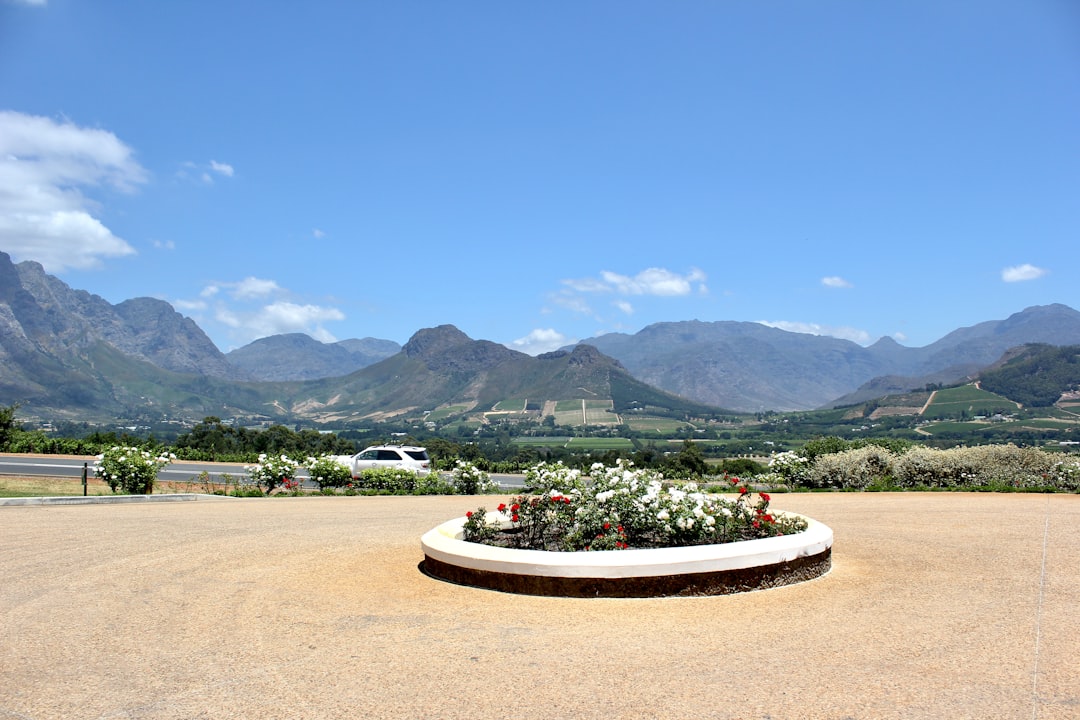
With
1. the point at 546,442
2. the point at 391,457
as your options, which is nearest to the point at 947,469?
the point at 391,457

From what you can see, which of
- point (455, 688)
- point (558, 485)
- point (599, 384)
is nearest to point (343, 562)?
point (558, 485)

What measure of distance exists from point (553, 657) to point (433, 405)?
195m

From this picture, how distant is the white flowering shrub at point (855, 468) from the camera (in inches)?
761

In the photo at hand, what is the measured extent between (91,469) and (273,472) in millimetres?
7309

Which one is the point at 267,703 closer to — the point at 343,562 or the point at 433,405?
the point at 343,562

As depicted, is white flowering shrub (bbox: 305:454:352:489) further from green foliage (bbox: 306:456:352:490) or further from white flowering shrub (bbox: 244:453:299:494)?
white flowering shrub (bbox: 244:453:299:494)

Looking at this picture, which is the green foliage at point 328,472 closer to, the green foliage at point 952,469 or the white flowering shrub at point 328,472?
the white flowering shrub at point 328,472

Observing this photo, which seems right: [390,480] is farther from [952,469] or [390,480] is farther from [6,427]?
[6,427]

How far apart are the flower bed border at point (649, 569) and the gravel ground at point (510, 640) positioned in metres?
0.16

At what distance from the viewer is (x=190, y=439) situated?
37312 mm

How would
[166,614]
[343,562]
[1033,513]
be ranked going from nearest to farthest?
[166,614] < [343,562] < [1033,513]

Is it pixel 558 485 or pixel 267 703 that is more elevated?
pixel 558 485

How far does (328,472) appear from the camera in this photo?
829 inches

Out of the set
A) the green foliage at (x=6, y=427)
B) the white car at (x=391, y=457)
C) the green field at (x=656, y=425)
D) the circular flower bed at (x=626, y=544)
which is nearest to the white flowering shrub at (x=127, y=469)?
the white car at (x=391, y=457)
